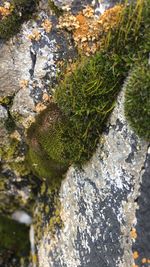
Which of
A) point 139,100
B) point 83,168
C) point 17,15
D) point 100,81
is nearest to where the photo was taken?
point 139,100

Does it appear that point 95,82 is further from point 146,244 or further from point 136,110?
point 146,244

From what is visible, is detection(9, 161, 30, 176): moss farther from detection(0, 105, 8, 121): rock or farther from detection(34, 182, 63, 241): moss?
detection(0, 105, 8, 121): rock

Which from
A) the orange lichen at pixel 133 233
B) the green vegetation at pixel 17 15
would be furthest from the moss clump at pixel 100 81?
the orange lichen at pixel 133 233

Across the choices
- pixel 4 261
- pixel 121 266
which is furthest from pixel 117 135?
pixel 4 261

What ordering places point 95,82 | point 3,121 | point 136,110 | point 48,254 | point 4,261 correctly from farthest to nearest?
point 4,261 < point 48,254 < point 3,121 < point 95,82 < point 136,110

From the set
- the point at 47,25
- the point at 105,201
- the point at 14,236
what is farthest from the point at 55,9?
the point at 14,236

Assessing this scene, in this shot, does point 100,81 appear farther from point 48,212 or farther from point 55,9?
point 48,212

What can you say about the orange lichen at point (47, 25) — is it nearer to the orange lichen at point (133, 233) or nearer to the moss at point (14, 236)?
the orange lichen at point (133, 233)
